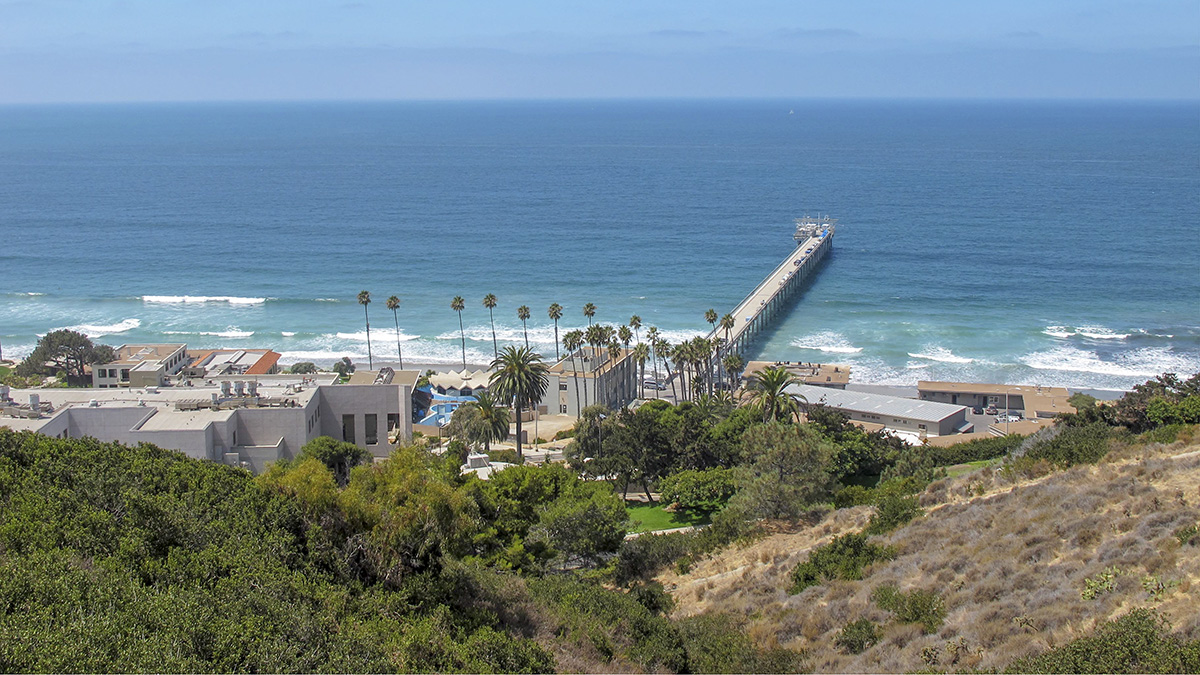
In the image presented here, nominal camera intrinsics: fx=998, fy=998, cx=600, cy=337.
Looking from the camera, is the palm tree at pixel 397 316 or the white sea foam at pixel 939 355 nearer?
the palm tree at pixel 397 316

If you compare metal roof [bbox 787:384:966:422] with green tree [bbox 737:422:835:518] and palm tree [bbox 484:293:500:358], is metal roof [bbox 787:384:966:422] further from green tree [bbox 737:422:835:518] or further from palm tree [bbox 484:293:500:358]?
palm tree [bbox 484:293:500:358]

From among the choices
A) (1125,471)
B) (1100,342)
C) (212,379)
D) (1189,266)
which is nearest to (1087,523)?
(1125,471)

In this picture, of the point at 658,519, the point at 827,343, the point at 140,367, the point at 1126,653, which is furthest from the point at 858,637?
the point at 827,343

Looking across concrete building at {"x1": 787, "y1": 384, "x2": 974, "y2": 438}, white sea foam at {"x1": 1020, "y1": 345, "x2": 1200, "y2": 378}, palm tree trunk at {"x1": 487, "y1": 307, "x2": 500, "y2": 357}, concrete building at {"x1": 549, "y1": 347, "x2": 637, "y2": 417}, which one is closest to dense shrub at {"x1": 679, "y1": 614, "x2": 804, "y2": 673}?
concrete building at {"x1": 787, "y1": 384, "x2": 974, "y2": 438}

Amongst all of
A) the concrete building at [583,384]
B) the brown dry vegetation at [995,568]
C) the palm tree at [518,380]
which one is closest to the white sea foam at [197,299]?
the concrete building at [583,384]

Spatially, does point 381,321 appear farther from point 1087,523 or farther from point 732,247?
point 1087,523

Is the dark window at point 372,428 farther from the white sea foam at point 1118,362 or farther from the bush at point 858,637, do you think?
the white sea foam at point 1118,362
